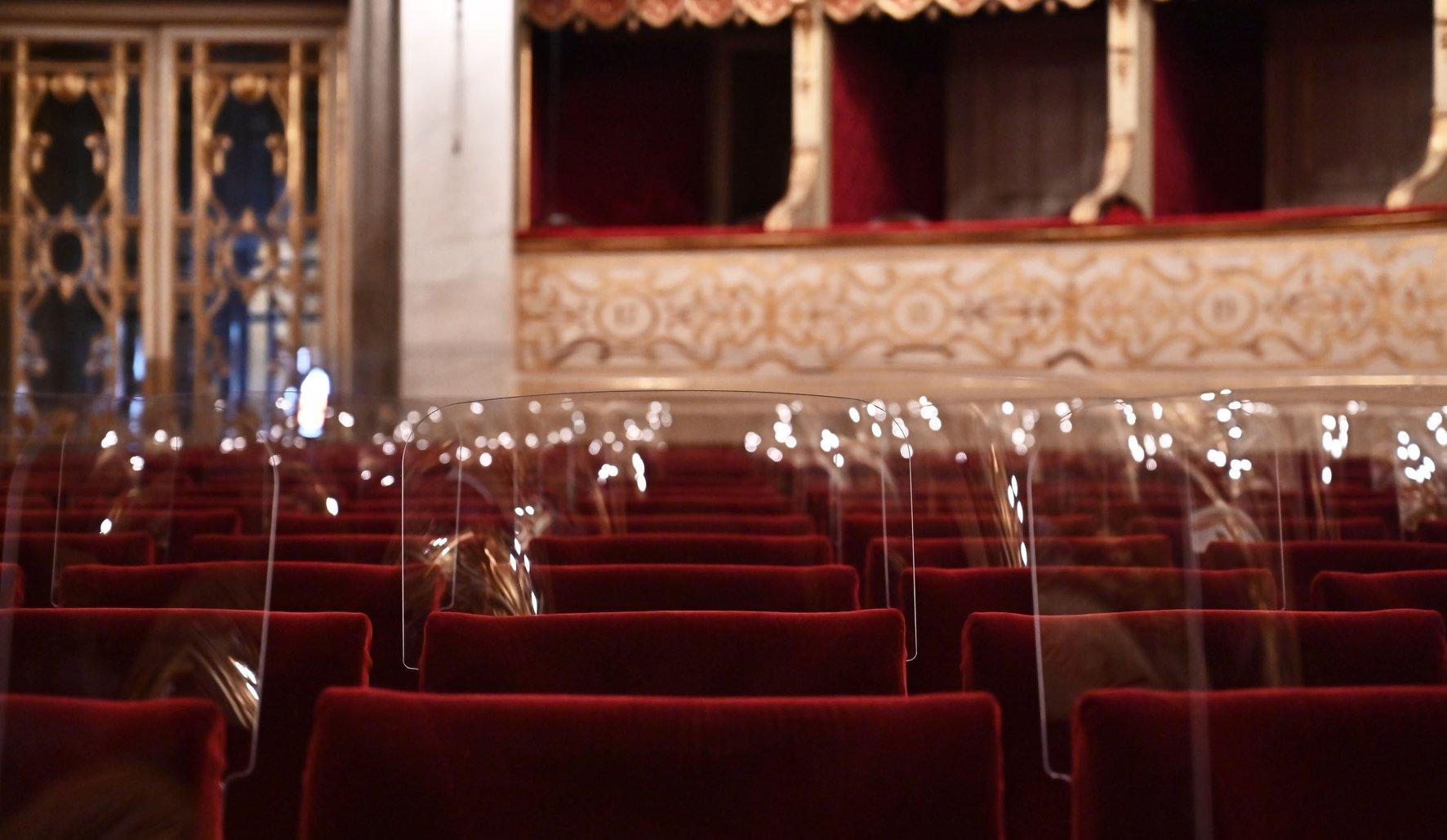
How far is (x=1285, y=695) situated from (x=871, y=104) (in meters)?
5.90

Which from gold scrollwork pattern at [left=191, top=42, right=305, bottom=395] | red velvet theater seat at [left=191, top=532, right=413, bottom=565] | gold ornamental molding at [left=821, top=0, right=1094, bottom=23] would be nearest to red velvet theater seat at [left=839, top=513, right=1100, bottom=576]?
red velvet theater seat at [left=191, top=532, right=413, bottom=565]

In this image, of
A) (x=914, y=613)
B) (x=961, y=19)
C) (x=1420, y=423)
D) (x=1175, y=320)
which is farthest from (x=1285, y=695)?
(x=961, y=19)

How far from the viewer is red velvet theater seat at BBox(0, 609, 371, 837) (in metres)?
1.16

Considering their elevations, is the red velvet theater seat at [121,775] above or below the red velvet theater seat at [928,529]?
below

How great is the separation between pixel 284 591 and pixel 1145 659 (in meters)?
1.02

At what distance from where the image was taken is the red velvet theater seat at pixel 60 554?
1.61 metres

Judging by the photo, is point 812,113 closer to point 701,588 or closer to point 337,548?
point 337,548

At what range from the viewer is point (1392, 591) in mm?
1446

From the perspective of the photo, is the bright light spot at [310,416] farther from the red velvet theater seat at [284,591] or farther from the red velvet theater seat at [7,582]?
the red velvet theater seat at [7,582]

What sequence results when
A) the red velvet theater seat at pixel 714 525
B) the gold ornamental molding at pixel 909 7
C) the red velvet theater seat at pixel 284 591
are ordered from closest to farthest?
1. the red velvet theater seat at pixel 284 591
2. the red velvet theater seat at pixel 714 525
3. the gold ornamental molding at pixel 909 7

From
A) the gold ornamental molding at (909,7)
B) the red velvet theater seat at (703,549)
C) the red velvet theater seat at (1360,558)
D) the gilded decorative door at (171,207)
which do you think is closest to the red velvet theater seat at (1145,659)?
the red velvet theater seat at (1360,558)

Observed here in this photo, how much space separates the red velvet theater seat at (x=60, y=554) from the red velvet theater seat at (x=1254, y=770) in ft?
4.06

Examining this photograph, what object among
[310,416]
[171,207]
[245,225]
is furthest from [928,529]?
[171,207]

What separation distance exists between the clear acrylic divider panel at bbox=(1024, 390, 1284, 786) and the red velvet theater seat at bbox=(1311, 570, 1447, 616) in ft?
0.24
